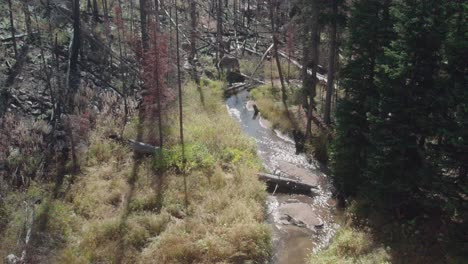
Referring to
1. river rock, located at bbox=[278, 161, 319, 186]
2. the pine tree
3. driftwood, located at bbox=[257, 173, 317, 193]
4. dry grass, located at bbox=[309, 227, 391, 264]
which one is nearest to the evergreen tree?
the pine tree

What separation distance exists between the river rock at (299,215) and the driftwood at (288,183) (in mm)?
1403

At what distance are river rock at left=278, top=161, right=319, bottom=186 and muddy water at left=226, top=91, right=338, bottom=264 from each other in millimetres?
288

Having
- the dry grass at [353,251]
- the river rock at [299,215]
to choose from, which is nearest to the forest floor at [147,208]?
the river rock at [299,215]

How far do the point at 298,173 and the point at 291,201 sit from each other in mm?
2427

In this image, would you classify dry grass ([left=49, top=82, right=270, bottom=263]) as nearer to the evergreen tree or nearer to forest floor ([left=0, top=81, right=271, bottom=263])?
forest floor ([left=0, top=81, right=271, bottom=263])

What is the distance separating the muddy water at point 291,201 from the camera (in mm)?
15859

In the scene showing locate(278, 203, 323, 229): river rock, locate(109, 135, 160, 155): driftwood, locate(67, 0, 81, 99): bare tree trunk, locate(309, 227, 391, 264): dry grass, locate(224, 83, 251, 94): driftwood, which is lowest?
locate(278, 203, 323, 229): river rock

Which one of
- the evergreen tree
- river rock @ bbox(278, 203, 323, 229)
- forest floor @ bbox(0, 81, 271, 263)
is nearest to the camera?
the evergreen tree

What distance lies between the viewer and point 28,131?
19719 mm

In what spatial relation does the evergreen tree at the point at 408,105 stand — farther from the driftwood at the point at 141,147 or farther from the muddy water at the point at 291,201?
the driftwood at the point at 141,147

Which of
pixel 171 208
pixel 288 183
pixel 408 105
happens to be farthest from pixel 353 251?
pixel 171 208

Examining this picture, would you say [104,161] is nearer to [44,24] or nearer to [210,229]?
[210,229]

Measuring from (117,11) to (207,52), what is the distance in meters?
14.9

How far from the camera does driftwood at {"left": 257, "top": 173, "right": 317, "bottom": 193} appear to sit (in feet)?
65.6
